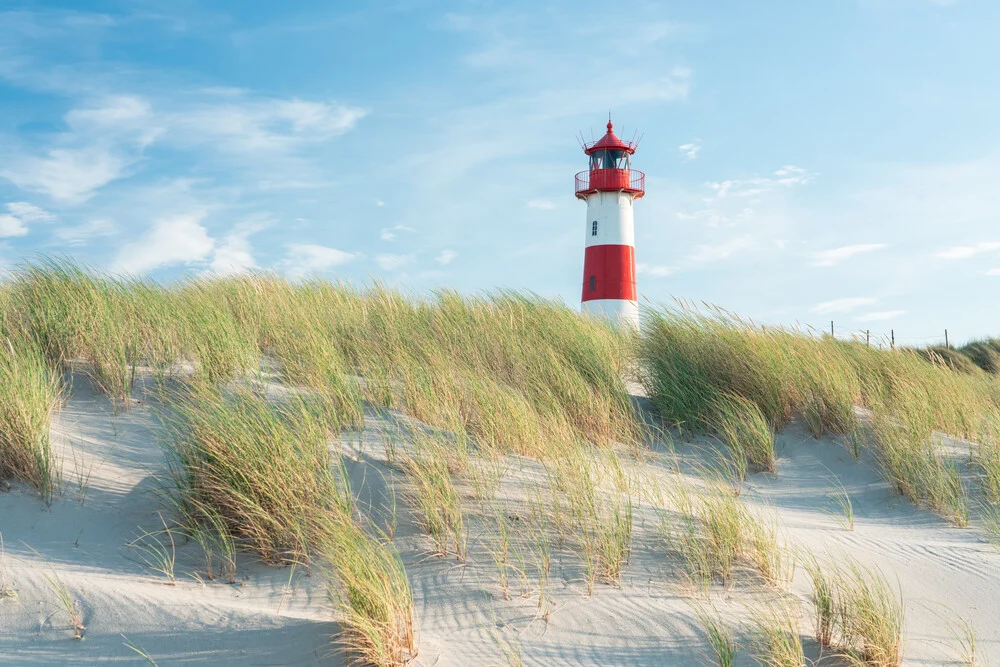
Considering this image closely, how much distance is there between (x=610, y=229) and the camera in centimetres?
1752

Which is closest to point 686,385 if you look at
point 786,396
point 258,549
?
point 786,396

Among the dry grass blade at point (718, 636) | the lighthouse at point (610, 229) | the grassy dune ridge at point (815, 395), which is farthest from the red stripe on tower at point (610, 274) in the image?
the dry grass blade at point (718, 636)

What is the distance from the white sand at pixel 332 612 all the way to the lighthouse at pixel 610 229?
42.3 ft

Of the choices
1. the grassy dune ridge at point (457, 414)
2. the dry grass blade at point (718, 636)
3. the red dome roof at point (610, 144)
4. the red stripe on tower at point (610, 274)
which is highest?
the red dome roof at point (610, 144)

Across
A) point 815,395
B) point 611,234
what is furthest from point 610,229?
point 815,395

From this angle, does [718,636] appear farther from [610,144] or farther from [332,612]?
[610,144]

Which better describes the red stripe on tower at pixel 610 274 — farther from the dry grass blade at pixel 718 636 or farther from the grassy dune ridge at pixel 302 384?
the dry grass blade at pixel 718 636

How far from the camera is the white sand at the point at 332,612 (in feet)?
9.32

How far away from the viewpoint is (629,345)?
7684 mm

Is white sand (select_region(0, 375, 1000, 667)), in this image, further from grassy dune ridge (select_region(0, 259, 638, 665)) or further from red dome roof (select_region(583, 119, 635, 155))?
red dome roof (select_region(583, 119, 635, 155))

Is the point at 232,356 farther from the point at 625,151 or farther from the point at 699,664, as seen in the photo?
the point at 625,151

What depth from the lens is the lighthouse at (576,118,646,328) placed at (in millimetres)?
17188

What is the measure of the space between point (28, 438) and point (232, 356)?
1.63 metres

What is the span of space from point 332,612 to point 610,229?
1537 cm
